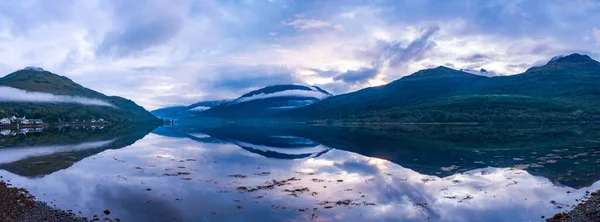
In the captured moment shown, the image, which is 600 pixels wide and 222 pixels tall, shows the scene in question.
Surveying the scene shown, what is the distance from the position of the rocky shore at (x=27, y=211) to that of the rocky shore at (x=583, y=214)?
31.6 meters

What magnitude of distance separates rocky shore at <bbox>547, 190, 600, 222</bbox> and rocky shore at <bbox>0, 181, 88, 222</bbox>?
3156 cm

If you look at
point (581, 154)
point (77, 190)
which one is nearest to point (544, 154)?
point (581, 154)

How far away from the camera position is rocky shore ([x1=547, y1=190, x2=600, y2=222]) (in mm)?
22591

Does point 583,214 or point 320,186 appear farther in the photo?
point 320,186

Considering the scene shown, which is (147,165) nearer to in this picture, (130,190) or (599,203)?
(130,190)

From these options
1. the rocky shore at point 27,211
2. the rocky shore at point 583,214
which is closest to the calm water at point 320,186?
the rocky shore at point 583,214

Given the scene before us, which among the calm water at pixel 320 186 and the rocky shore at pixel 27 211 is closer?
the rocky shore at pixel 27 211

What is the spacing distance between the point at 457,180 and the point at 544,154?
30.7 meters

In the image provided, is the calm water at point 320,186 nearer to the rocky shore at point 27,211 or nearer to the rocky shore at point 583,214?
the rocky shore at point 583,214

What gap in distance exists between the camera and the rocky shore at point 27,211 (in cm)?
2453

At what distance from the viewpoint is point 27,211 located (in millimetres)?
26453

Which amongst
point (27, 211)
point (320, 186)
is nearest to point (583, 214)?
point (320, 186)

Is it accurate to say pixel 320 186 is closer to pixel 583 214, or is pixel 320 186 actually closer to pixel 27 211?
pixel 583 214

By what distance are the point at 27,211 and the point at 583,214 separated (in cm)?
3838
